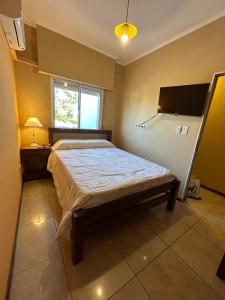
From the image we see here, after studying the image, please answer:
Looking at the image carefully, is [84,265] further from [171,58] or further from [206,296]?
[171,58]

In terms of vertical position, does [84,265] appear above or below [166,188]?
below

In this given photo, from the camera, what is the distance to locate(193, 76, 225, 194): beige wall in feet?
9.23

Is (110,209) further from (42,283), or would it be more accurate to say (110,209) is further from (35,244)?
(35,244)

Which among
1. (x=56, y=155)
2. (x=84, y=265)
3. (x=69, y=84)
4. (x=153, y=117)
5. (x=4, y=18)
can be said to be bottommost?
(x=84, y=265)

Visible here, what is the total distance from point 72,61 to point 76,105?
2.92 ft

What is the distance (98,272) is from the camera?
125cm

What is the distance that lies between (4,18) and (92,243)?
8.07 feet

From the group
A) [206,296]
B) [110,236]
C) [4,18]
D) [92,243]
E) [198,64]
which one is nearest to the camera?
[206,296]

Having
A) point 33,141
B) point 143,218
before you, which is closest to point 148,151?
point 143,218

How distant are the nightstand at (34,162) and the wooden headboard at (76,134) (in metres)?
0.37

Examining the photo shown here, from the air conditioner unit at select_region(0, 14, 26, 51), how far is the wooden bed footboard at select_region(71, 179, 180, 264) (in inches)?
76.3

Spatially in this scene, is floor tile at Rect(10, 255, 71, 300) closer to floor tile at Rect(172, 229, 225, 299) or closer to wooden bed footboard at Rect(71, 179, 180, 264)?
wooden bed footboard at Rect(71, 179, 180, 264)

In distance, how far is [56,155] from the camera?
7.81 ft

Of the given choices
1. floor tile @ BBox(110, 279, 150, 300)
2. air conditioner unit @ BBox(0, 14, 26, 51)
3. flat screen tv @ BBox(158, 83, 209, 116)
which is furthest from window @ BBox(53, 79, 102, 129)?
floor tile @ BBox(110, 279, 150, 300)
